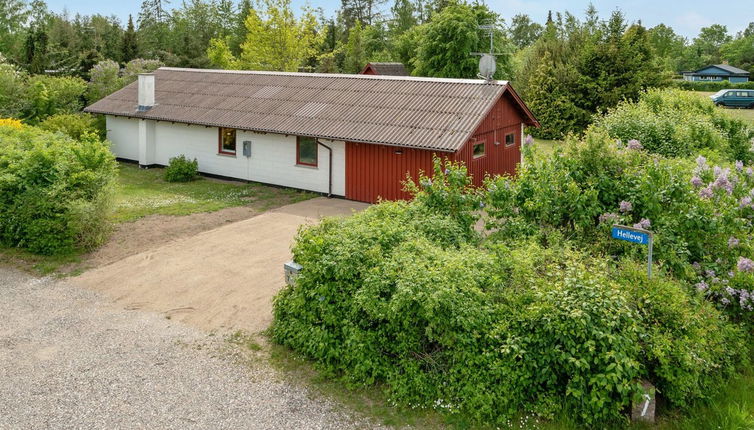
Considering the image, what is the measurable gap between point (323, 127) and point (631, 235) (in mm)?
11995

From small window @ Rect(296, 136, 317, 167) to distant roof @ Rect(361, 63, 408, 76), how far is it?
65.1ft

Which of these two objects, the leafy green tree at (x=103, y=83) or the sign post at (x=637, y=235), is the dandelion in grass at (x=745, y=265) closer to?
the sign post at (x=637, y=235)

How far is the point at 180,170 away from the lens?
21.3 m

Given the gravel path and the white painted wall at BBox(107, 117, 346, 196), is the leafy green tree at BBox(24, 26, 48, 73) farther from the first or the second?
the gravel path

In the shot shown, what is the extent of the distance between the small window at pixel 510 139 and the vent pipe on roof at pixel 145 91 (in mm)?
12773

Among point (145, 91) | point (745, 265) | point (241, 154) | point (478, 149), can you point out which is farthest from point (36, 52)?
point (745, 265)

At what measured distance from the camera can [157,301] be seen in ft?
37.3

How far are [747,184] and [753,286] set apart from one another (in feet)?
10.1

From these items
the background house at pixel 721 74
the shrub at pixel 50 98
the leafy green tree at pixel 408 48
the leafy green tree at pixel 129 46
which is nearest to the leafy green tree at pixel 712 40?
the background house at pixel 721 74

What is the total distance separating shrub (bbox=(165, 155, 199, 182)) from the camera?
2128 cm

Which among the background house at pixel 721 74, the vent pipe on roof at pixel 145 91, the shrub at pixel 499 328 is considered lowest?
the shrub at pixel 499 328

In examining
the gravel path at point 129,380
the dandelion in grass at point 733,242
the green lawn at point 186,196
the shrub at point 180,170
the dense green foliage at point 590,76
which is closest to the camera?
the gravel path at point 129,380

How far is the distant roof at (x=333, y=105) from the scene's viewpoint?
1789 centimetres

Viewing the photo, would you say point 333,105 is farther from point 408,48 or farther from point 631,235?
point 408,48
